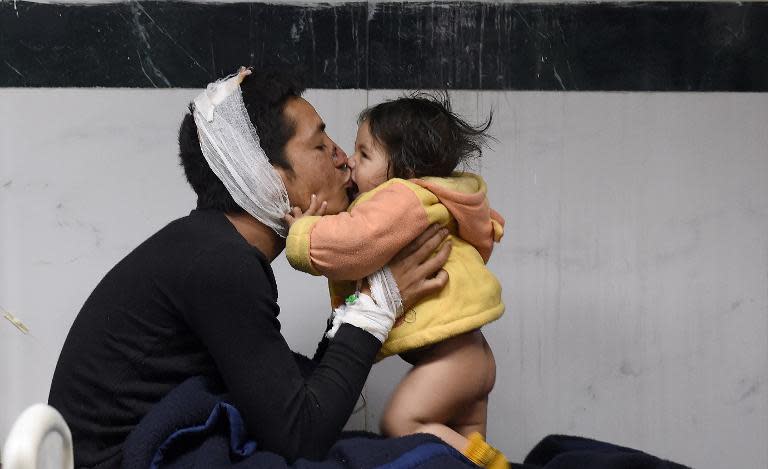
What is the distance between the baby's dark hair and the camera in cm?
164

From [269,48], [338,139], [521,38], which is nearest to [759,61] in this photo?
[521,38]

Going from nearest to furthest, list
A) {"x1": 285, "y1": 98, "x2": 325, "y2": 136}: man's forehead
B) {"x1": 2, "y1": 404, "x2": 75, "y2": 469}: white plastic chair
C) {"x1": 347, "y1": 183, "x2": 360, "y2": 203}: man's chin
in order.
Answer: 1. {"x1": 2, "y1": 404, "x2": 75, "y2": 469}: white plastic chair
2. {"x1": 285, "y1": 98, "x2": 325, "y2": 136}: man's forehead
3. {"x1": 347, "y1": 183, "x2": 360, "y2": 203}: man's chin

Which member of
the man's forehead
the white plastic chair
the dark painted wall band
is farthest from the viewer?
the dark painted wall band

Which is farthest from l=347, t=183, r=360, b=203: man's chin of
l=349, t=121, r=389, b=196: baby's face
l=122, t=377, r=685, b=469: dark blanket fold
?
l=122, t=377, r=685, b=469: dark blanket fold

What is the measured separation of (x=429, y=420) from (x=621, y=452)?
1.01 ft

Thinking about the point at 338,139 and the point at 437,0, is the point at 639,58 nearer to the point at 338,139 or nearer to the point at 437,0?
the point at 437,0

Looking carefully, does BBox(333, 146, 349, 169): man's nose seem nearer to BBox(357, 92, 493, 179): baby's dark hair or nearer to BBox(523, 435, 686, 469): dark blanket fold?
BBox(357, 92, 493, 179): baby's dark hair

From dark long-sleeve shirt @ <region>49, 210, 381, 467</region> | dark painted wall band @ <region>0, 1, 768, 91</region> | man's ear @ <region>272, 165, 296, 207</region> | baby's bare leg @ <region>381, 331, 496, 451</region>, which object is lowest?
baby's bare leg @ <region>381, 331, 496, 451</region>

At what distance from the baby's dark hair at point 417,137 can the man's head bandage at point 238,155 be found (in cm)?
21

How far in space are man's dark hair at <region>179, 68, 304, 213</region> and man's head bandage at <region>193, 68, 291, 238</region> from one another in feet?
0.06

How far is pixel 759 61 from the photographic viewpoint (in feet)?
7.11

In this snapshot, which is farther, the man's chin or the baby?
the man's chin

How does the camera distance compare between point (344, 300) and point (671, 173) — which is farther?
point (671, 173)

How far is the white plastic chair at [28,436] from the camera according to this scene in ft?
3.09
